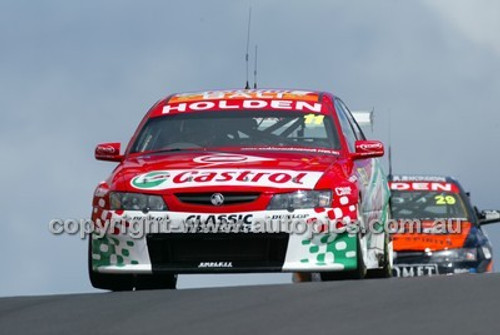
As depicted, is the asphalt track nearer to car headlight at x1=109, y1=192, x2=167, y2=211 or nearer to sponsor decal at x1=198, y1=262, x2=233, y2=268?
sponsor decal at x1=198, y1=262, x2=233, y2=268

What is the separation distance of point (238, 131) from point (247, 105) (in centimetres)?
36

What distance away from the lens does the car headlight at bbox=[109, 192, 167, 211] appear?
372 inches

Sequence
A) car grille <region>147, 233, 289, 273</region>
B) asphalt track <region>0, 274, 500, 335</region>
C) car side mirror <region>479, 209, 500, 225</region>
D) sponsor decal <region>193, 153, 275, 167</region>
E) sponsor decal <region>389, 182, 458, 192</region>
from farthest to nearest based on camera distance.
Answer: sponsor decal <region>389, 182, 458, 192</region>, car side mirror <region>479, 209, 500, 225</region>, sponsor decal <region>193, 153, 275, 167</region>, car grille <region>147, 233, 289, 273</region>, asphalt track <region>0, 274, 500, 335</region>

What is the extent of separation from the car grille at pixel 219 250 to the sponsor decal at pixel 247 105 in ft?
5.90

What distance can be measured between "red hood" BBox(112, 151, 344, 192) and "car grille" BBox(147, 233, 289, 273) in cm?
30

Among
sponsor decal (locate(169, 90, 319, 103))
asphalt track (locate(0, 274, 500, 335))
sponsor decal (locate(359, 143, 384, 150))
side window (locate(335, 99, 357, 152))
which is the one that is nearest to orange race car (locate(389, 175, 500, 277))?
side window (locate(335, 99, 357, 152))

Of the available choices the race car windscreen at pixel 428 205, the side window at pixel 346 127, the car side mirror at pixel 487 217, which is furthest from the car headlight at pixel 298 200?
the car side mirror at pixel 487 217

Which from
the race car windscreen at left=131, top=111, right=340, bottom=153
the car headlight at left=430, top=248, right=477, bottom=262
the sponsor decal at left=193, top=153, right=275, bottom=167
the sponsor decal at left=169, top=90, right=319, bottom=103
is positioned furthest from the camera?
the car headlight at left=430, top=248, right=477, bottom=262

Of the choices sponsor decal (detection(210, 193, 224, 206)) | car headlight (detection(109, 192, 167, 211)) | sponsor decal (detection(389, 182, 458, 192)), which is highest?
sponsor decal (detection(210, 193, 224, 206))

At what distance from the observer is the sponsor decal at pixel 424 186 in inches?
666

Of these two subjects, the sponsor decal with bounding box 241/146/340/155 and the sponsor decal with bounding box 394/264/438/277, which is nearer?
the sponsor decal with bounding box 241/146/340/155

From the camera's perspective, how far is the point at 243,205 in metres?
9.39

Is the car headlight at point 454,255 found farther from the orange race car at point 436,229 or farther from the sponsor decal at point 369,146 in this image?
the sponsor decal at point 369,146

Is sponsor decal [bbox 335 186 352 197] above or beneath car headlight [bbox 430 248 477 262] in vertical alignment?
above
